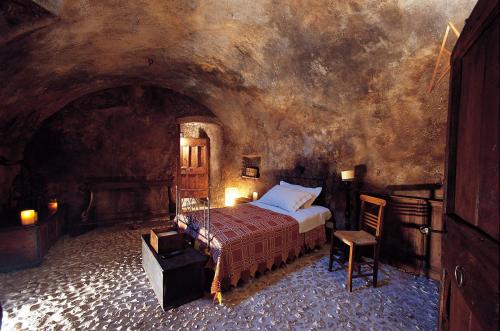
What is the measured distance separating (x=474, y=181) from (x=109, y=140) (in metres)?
5.81

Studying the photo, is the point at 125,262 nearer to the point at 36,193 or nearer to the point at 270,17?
the point at 36,193

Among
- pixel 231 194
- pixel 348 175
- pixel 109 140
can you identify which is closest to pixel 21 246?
pixel 109 140

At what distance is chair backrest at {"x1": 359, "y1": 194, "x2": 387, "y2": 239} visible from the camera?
293cm

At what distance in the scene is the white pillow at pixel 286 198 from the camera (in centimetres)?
A: 392

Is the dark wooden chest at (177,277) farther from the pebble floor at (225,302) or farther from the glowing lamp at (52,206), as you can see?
the glowing lamp at (52,206)

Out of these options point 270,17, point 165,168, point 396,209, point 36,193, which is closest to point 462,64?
point 270,17

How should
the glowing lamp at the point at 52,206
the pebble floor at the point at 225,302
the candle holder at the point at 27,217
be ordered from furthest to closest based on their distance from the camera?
the glowing lamp at the point at 52,206 < the candle holder at the point at 27,217 < the pebble floor at the point at 225,302

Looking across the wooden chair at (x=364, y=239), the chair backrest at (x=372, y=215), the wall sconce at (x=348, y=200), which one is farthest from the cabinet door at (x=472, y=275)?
the wall sconce at (x=348, y=200)

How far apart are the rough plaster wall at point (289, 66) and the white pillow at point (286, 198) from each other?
68 cm

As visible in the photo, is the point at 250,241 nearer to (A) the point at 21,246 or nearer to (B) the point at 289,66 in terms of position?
(B) the point at 289,66

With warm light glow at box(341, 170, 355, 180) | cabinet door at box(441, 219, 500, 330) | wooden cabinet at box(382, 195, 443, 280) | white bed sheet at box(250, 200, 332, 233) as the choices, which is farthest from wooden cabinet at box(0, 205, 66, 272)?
wooden cabinet at box(382, 195, 443, 280)

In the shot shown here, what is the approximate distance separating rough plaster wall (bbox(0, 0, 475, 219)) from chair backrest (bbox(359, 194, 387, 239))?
1.21ft

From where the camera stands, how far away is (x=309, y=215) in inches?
149

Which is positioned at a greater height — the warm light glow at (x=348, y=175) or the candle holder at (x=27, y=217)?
the warm light glow at (x=348, y=175)
